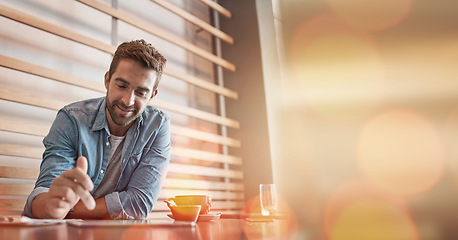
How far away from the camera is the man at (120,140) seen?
1.03m

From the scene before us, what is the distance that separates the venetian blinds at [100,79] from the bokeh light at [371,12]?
788 millimetres

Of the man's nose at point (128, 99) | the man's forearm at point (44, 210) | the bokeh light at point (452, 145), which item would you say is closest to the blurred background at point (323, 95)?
the bokeh light at point (452, 145)

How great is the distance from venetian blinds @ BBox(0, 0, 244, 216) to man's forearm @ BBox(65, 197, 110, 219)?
40 centimetres

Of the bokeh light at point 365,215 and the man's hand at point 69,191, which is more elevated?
the man's hand at point 69,191

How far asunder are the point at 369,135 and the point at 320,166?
0.44m

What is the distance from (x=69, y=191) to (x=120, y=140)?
0.68m

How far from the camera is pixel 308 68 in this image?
2467 mm

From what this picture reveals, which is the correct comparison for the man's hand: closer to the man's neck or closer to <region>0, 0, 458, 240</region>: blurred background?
the man's neck

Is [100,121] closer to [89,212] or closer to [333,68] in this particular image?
[89,212]

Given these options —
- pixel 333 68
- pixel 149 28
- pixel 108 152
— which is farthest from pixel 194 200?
pixel 333 68

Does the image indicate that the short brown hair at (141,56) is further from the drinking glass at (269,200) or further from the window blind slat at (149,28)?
the drinking glass at (269,200)

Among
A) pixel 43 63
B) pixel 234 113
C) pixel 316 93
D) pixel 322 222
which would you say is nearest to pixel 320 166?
pixel 322 222

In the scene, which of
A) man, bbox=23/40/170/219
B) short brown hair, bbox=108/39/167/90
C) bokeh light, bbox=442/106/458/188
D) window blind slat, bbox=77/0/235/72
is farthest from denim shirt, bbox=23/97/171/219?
bokeh light, bbox=442/106/458/188

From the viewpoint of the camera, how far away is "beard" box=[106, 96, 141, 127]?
3.86 ft
